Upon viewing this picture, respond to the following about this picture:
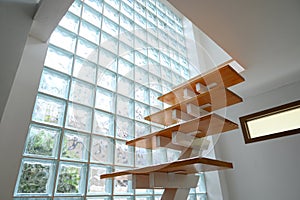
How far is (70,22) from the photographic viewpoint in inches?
65.6

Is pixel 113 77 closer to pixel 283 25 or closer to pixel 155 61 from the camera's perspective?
pixel 155 61

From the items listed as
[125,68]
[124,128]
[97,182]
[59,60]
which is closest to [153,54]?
[125,68]

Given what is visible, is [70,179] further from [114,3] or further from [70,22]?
[114,3]

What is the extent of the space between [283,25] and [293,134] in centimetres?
111

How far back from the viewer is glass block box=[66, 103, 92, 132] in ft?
4.47

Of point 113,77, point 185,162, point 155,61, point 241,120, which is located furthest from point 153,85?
point 185,162

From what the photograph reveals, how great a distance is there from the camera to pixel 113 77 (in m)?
1.79

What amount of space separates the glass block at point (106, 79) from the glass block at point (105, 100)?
0.17ft

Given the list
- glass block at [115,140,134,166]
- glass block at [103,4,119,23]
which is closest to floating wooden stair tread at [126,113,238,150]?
glass block at [115,140,134,166]

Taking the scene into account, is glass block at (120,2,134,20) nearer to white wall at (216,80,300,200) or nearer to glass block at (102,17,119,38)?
glass block at (102,17,119,38)

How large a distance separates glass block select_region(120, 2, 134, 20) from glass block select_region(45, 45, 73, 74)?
3.34ft

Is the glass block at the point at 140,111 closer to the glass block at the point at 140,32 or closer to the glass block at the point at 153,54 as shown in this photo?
the glass block at the point at 153,54

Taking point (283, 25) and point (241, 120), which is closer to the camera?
point (283, 25)

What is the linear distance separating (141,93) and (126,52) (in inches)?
17.4
